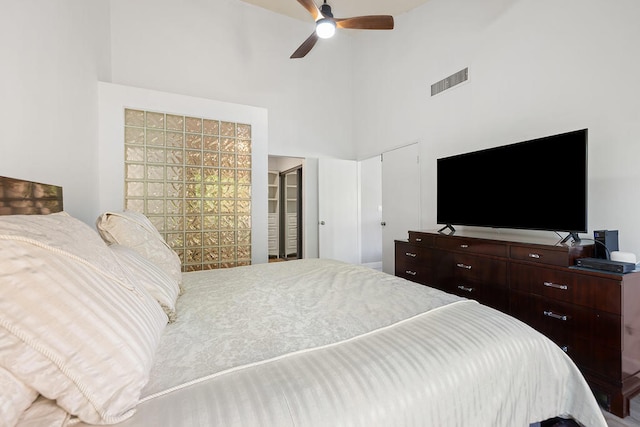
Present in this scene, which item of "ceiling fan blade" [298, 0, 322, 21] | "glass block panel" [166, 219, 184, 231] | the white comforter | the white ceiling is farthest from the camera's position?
the white ceiling

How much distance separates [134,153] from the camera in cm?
295

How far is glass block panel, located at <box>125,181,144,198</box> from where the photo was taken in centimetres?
292

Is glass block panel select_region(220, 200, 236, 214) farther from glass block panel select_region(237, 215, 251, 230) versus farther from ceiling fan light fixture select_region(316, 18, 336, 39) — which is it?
ceiling fan light fixture select_region(316, 18, 336, 39)

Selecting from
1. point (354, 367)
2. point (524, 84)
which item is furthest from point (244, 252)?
point (524, 84)

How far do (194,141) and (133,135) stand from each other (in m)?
0.59

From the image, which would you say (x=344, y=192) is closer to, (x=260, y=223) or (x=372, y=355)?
(x=260, y=223)

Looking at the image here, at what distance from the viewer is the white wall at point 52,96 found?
50.1 inches

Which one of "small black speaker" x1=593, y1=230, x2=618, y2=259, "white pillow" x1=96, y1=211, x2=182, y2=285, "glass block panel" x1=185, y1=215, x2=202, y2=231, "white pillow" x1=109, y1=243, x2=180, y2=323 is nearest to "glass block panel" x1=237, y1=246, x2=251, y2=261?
"glass block panel" x1=185, y1=215, x2=202, y2=231

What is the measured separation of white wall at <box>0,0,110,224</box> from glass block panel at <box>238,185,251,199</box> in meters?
1.41

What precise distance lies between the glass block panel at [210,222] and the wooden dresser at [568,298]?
8.58 feet

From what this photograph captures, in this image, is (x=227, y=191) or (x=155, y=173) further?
(x=227, y=191)

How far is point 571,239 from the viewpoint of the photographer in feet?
6.50

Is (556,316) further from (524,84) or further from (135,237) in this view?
(135,237)

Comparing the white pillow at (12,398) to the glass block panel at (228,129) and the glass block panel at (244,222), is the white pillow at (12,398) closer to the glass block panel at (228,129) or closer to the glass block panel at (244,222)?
the glass block panel at (244,222)
